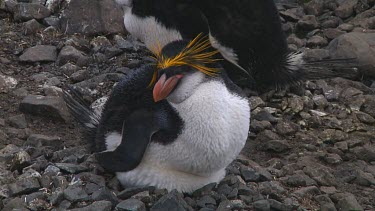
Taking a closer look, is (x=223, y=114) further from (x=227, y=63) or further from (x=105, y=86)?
(x=105, y=86)

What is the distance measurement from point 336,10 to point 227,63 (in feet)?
5.30

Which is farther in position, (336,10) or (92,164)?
(336,10)

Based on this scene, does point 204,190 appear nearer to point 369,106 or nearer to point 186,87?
point 186,87

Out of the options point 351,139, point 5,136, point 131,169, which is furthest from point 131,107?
point 351,139

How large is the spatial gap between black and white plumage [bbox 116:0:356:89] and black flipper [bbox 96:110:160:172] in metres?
1.20

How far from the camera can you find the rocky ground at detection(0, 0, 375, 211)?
316cm

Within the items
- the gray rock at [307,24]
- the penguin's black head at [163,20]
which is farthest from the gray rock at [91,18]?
the gray rock at [307,24]

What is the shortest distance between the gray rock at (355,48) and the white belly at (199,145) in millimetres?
1831

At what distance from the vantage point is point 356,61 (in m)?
4.76

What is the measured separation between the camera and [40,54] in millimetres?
4855

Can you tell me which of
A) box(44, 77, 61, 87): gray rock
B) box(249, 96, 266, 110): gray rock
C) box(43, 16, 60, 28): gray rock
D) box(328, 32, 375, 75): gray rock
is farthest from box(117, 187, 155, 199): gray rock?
box(43, 16, 60, 28): gray rock

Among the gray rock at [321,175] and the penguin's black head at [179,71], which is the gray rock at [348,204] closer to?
the gray rock at [321,175]

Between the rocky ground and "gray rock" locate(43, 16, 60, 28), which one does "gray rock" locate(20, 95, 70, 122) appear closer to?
the rocky ground

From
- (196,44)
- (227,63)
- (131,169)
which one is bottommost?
(227,63)
